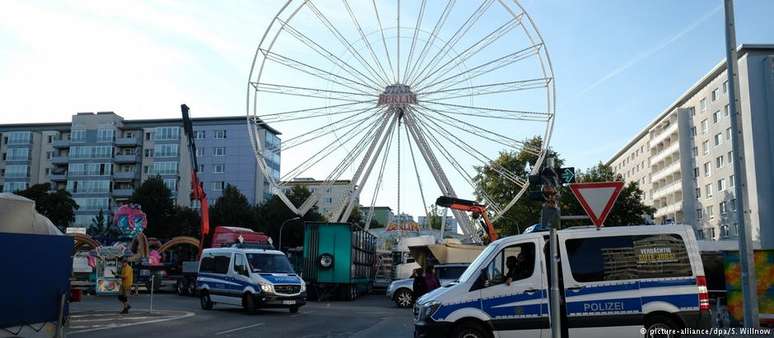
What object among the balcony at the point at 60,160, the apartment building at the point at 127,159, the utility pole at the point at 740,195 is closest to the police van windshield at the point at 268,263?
the utility pole at the point at 740,195

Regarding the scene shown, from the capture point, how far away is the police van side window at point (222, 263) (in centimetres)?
2252

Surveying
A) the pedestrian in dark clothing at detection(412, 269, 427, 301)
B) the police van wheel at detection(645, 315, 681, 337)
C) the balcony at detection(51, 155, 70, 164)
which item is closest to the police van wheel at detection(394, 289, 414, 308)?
the pedestrian in dark clothing at detection(412, 269, 427, 301)

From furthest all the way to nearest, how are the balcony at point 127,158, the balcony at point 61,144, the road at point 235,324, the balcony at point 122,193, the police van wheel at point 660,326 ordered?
the balcony at point 61,144, the balcony at point 127,158, the balcony at point 122,193, the road at point 235,324, the police van wheel at point 660,326

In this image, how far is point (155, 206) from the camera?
2721 inches

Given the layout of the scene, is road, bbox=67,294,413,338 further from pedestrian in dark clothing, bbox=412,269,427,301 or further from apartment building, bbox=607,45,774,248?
apartment building, bbox=607,45,774,248

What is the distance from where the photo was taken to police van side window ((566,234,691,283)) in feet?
34.4

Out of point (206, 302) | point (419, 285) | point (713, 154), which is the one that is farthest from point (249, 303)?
point (713, 154)

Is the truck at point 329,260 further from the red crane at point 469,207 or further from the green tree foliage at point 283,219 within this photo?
the green tree foliage at point 283,219

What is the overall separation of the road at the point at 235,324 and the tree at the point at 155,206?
1874 inches

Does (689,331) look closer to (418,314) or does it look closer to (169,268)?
(418,314)

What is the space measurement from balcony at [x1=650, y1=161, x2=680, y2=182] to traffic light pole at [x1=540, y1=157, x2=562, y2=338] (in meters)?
80.7

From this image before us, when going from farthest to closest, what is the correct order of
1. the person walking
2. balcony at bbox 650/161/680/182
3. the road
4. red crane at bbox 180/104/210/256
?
1. balcony at bbox 650/161/680/182
2. red crane at bbox 180/104/210/256
3. the person walking
4. the road

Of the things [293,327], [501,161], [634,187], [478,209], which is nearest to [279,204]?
[501,161]

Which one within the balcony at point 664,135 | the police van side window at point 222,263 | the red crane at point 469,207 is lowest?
the police van side window at point 222,263
